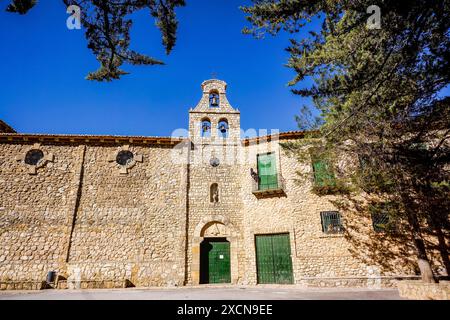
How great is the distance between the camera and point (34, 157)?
46.1ft

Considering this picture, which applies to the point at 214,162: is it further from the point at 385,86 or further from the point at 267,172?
the point at 385,86

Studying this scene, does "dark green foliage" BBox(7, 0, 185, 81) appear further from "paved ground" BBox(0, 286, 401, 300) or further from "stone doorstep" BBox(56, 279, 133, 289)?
"stone doorstep" BBox(56, 279, 133, 289)

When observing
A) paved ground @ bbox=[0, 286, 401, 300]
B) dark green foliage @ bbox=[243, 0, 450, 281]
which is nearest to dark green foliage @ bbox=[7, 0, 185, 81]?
dark green foliage @ bbox=[243, 0, 450, 281]

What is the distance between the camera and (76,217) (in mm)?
13023

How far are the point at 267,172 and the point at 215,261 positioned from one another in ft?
18.1

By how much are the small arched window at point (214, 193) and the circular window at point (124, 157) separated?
4893 millimetres

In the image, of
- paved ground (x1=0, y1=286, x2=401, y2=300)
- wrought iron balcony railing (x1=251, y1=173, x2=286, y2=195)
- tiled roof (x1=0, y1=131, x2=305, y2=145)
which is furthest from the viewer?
tiled roof (x1=0, y1=131, x2=305, y2=145)

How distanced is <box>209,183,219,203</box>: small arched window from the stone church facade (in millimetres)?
60

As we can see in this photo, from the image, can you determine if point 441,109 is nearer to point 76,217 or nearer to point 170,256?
point 170,256

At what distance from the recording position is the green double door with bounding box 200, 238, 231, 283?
12.9m

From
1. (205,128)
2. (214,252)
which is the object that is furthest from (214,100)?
(214,252)

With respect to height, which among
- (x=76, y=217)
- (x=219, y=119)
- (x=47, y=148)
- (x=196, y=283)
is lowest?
(x=196, y=283)

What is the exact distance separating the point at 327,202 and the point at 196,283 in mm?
7610
